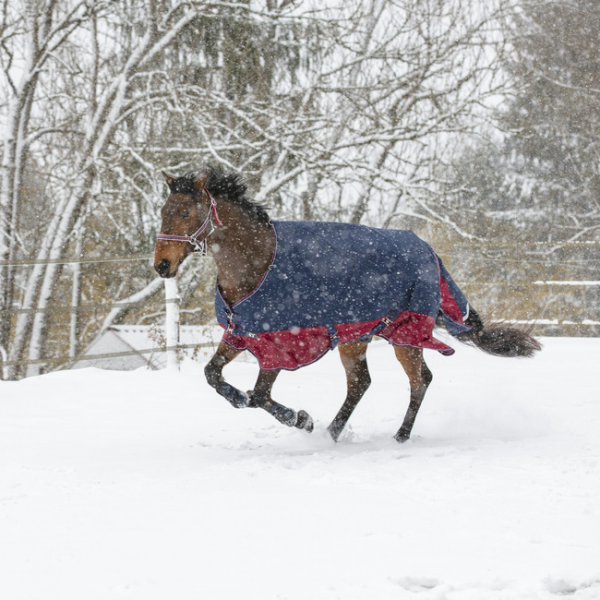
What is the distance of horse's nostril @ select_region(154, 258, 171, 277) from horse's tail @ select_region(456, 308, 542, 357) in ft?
7.60

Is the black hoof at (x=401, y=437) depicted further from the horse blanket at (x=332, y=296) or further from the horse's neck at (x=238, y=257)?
the horse's neck at (x=238, y=257)

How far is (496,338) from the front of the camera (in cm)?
525

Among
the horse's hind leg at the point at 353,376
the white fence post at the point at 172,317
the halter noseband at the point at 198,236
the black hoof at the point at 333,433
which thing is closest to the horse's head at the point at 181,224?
the halter noseband at the point at 198,236

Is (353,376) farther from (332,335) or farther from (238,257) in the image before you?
A: (238,257)

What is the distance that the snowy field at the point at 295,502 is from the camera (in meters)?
2.24

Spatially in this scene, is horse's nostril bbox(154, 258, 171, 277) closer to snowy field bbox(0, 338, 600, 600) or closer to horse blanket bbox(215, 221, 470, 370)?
horse blanket bbox(215, 221, 470, 370)

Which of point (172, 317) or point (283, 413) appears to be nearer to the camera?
point (283, 413)

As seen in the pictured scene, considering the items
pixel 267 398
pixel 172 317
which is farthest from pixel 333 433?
pixel 172 317

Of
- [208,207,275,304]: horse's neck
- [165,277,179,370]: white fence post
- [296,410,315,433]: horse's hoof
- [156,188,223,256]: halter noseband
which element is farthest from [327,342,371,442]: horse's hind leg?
[165,277,179,370]: white fence post

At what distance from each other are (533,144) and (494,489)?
19.5m

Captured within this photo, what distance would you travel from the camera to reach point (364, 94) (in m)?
10.3

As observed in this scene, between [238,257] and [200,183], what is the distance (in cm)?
45

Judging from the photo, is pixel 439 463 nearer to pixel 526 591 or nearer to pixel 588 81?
pixel 526 591

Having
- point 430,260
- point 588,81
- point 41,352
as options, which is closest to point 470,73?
point 430,260
